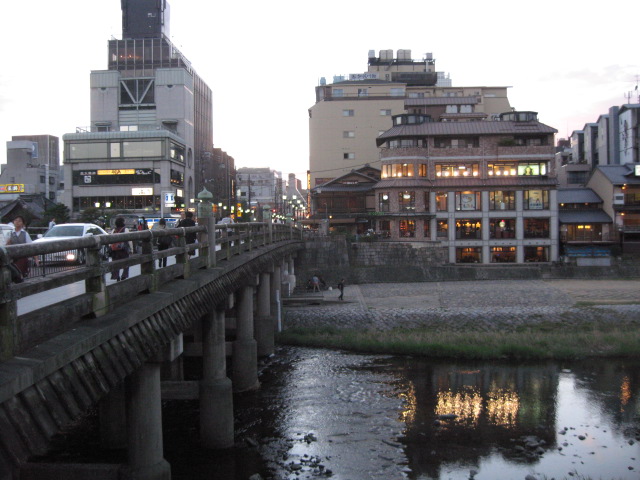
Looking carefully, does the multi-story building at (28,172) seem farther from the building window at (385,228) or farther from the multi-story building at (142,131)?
the building window at (385,228)

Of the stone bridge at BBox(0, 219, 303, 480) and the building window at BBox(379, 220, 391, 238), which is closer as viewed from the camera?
the stone bridge at BBox(0, 219, 303, 480)

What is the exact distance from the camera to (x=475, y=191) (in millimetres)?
59406

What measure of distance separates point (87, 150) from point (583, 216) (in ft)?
196

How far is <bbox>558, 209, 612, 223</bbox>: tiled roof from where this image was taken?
195ft

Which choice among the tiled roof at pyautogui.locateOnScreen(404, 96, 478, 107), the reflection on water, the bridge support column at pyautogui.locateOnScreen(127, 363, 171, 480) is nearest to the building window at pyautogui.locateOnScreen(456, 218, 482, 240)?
the tiled roof at pyautogui.locateOnScreen(404, 96, 478, 107)

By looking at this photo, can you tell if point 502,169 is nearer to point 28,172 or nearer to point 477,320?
point 477,320

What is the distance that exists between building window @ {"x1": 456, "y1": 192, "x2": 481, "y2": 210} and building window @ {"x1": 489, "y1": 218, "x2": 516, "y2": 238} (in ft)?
7.31

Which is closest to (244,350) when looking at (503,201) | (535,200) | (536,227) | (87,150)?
(503,201)

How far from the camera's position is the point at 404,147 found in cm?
5988

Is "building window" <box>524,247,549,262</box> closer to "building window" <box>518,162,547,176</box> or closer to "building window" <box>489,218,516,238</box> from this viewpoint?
"building window" <box>489,218,516,238</box>

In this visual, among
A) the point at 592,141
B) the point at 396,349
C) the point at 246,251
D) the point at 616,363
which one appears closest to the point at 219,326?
the point at 246,251

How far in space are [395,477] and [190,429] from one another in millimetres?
6636

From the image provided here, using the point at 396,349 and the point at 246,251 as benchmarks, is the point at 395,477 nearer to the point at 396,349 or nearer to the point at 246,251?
the point at 246,251

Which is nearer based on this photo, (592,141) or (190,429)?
(190,429)
